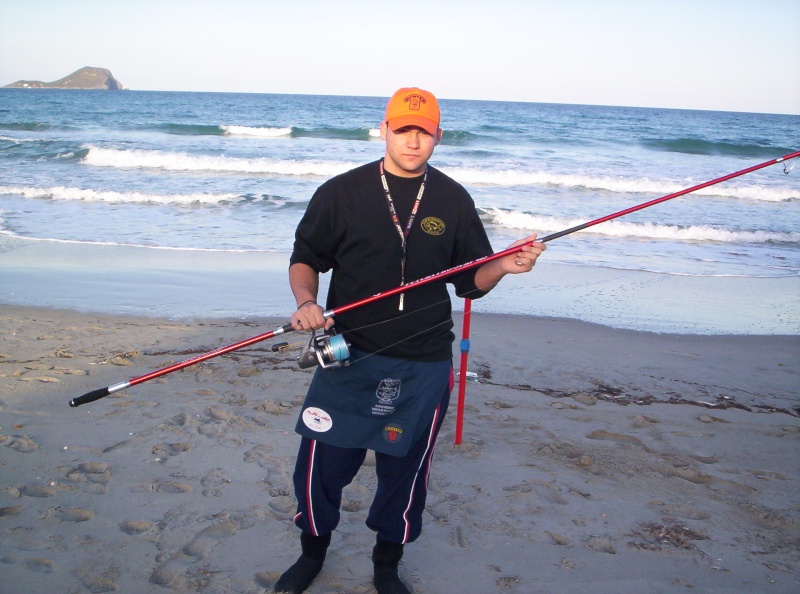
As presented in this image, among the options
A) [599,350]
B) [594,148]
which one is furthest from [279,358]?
[594,148]

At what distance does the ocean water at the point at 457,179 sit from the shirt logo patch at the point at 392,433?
4.53 metres

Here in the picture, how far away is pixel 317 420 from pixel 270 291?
4.81 meters

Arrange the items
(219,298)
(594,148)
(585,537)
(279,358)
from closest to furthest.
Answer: (585,537) → (279,358) → (219,298) → (594,148)

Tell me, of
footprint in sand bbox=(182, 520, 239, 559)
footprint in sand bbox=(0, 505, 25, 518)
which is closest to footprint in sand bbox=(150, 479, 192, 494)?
footprint in sand bbox=(182, 520, 239, 559)

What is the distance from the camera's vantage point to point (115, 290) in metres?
6.82

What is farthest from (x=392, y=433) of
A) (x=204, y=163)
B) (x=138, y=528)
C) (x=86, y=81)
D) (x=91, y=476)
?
(x=86, y=81)

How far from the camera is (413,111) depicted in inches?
86.7

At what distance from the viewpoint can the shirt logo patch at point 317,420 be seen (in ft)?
7.54

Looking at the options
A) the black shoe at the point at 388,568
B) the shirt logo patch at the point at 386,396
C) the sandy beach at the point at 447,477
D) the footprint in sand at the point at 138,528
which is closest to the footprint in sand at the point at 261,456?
the sandy beach at the point at 447,477

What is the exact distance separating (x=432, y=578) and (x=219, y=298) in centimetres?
449

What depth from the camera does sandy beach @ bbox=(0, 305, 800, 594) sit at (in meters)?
2.70

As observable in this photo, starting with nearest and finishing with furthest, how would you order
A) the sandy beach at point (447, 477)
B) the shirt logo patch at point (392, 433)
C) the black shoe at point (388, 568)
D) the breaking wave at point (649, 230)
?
the shirt logo patch at point (392, 433), the black shoe at point (388, 568), the sandy beach at point (447, 477), the breaking wave at point (649, 230)

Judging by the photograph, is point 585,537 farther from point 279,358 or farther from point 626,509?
point 279,358

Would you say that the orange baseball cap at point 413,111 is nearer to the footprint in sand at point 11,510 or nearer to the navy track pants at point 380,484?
the navy track pants at point 380,484
